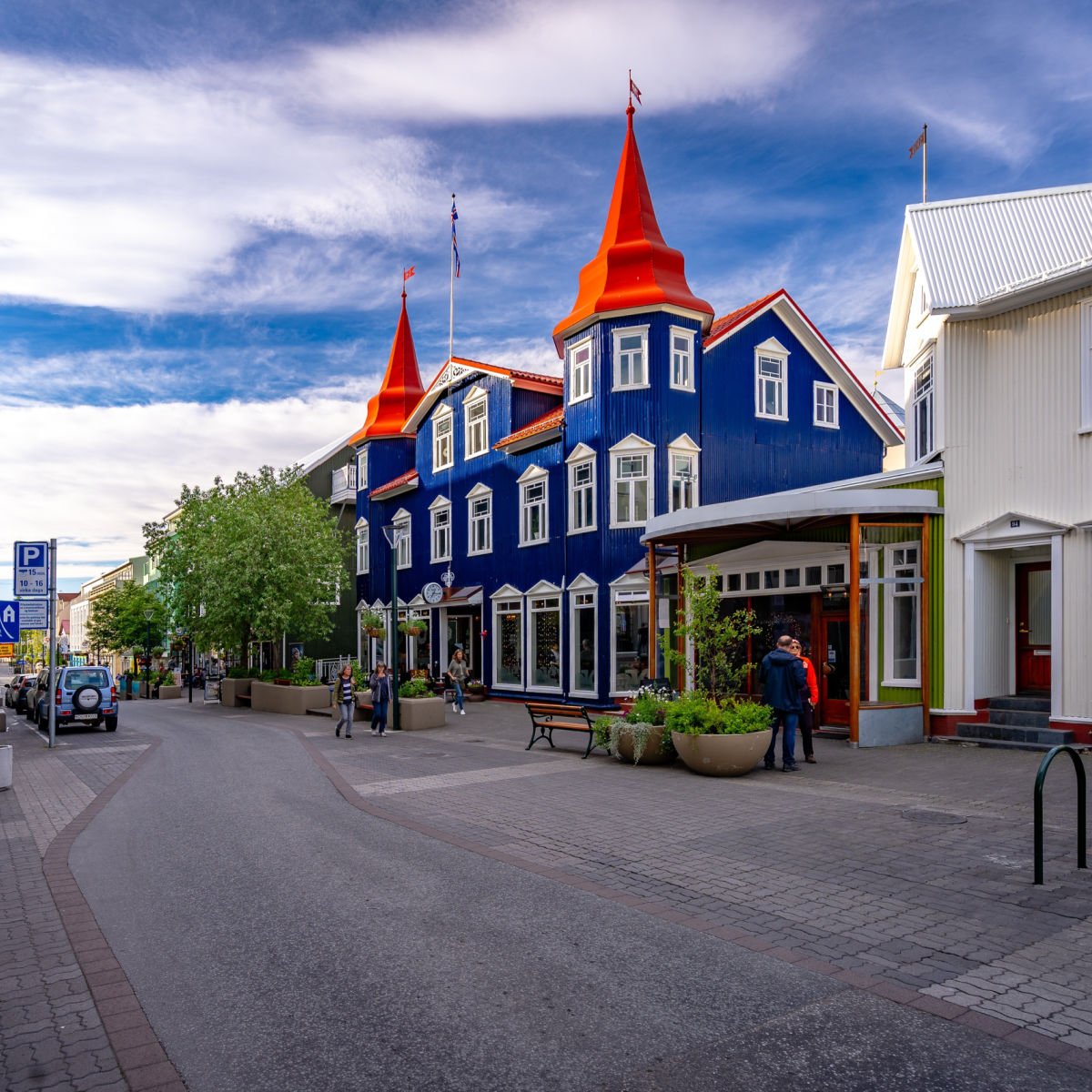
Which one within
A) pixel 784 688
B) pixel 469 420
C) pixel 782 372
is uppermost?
pixel 782 372

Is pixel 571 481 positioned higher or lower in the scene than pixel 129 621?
higher

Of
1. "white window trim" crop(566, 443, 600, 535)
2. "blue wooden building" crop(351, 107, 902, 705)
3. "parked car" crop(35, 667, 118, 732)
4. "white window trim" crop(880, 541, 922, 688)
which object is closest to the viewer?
"white window trim" crop(880, 541, 922, 688)

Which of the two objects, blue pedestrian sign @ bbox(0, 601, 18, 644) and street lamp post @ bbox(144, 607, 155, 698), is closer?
blue pedestrian sign @ bbox(0, 601, 18, 644)

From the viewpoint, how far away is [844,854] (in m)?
8.15

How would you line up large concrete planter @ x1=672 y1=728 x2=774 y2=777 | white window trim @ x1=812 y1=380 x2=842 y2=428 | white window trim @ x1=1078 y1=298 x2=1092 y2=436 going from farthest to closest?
1. white window trim @ x1=812 y1=380 x2=842 y2=428
2. white window trim @ x1=1078 y1=298 x2=1092 y2=436
3. large concrete planter @ x1=672 y1=728 x2=774 y2=777

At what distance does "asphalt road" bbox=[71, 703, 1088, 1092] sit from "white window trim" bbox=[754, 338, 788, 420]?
21034 millimetres

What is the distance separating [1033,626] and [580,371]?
13.8 m

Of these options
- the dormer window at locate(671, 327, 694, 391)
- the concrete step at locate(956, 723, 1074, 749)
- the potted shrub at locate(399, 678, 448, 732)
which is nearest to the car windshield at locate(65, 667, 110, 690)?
the potted shrub at locate(399, 678, 448, 732)

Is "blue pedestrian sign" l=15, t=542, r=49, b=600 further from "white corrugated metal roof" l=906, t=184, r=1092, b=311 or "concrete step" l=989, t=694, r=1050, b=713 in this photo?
"concrete step" l=989, t=694, r=1050, b=713

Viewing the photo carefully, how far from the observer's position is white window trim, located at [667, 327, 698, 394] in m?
24.9

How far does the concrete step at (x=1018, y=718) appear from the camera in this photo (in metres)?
14.9

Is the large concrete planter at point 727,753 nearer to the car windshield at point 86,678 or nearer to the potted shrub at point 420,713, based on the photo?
the potted shrub at point 420,713

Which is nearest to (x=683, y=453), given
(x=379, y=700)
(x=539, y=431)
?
(x=539, y=431)

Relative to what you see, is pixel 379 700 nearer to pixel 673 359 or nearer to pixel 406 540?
pixel 673 359
